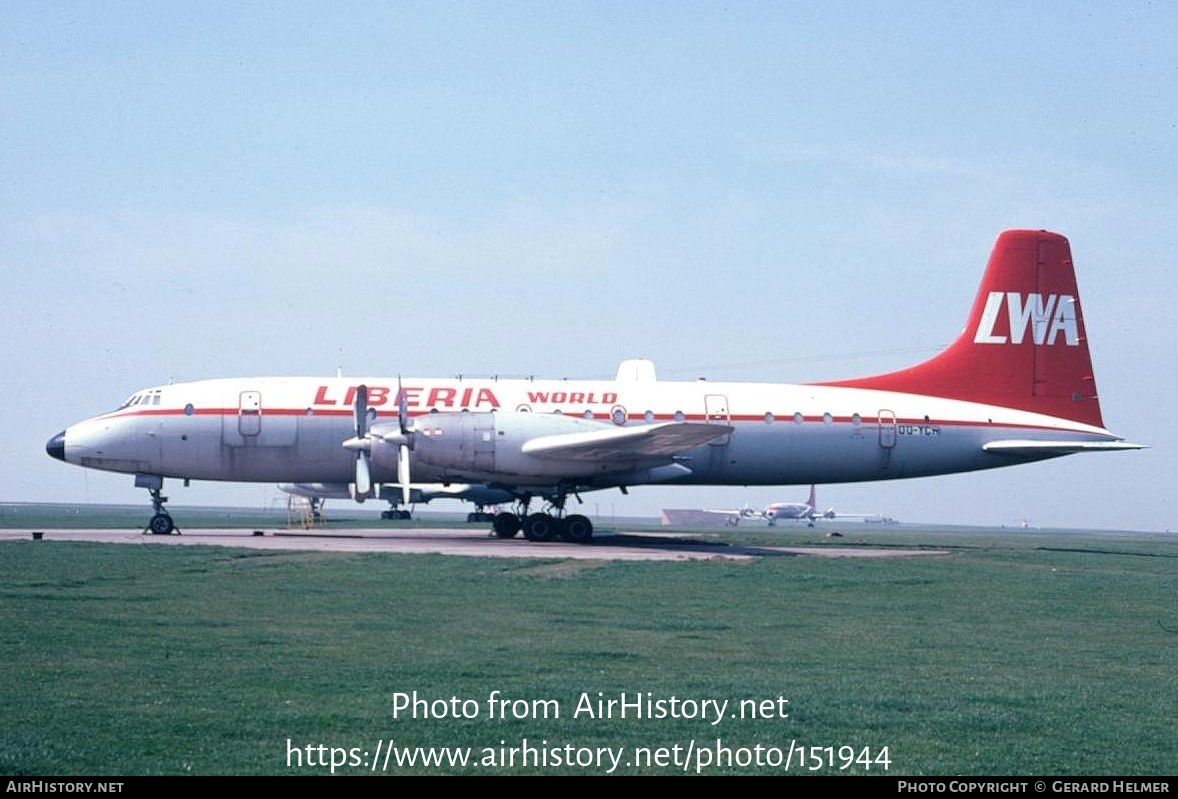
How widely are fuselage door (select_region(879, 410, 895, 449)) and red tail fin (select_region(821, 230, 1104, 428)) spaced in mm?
1594

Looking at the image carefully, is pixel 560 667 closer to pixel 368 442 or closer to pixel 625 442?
pixel 625 442

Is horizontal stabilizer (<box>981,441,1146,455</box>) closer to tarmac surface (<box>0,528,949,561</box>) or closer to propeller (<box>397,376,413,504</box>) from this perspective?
tarmac surface (<box>0,528,949,561</box>)

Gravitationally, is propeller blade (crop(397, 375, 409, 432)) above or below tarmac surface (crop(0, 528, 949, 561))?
above

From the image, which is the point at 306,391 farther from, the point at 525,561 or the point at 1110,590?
the point at 1110,590

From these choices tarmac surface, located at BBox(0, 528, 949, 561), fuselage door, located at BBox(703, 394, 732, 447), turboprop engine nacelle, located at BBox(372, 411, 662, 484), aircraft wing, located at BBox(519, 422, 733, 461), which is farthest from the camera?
fuselage door, located at BBox(703, 394, 732, 447)

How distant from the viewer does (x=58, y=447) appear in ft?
120

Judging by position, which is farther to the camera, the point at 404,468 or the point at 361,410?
the point at 361,410

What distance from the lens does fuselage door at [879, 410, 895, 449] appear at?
38594mm

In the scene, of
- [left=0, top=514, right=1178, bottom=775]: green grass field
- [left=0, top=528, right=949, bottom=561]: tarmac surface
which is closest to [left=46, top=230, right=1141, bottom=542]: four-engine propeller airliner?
[left=0, top=528, right=949, bottom=561]: tarmac surface

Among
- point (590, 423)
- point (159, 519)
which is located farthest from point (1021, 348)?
point (159, 519)

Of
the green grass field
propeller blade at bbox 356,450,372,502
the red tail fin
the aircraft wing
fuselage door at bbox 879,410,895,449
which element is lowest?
the green grass field

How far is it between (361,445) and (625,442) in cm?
722

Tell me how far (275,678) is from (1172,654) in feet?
34.8

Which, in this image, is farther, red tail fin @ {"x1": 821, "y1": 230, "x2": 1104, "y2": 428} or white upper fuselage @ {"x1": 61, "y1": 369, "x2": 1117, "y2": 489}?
red tail fin @ {"x1": 821, "y1": 230, "x2": 1104, "y2": 428}
